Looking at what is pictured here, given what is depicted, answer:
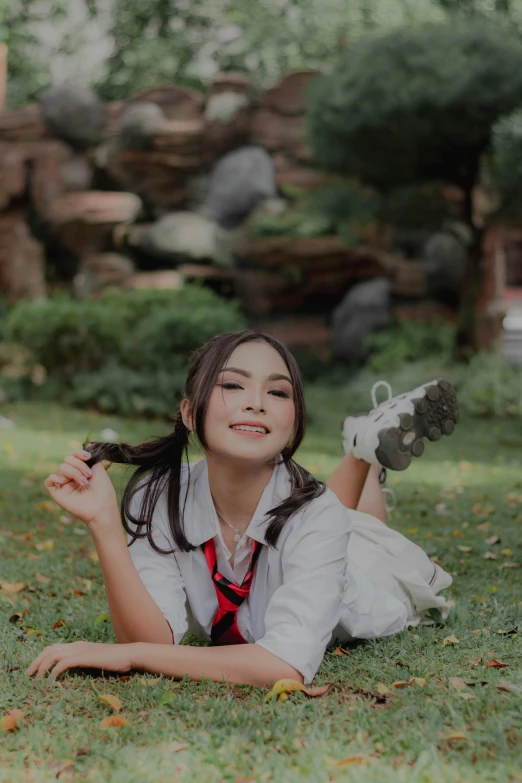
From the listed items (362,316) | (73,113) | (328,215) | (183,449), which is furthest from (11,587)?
(73,113)

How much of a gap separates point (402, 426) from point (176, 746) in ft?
5.17

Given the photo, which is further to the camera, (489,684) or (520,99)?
(520,99)

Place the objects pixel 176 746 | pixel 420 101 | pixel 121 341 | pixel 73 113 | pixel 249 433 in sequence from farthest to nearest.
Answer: pixel 73 113
pixel 121 341
pixel 420 101
pixel 249 433
pixel 176 746

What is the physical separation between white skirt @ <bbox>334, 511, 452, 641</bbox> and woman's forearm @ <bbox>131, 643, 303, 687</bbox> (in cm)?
43

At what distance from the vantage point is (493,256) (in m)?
14.2

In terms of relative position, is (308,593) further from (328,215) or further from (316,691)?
(328,215)

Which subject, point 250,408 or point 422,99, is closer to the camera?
point 250,408

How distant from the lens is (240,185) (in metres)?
15.1

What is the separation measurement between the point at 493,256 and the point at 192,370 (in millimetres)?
12325

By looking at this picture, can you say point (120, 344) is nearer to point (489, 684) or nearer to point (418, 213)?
point (418, 213)

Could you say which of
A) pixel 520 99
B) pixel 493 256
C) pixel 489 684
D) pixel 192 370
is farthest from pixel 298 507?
pixel 493 256

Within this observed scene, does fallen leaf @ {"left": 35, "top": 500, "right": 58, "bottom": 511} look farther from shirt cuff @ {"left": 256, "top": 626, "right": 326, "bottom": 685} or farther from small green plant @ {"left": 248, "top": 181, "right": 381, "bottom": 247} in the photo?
small green plant @ {"left": 248, "top": 181, "right": 381, "bottom": 247}

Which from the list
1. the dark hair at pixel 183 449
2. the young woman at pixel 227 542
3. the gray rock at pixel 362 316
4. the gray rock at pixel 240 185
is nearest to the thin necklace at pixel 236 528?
the young woman at pixel 227 542

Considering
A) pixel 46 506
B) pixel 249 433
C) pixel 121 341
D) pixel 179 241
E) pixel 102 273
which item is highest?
pixel 179 241
